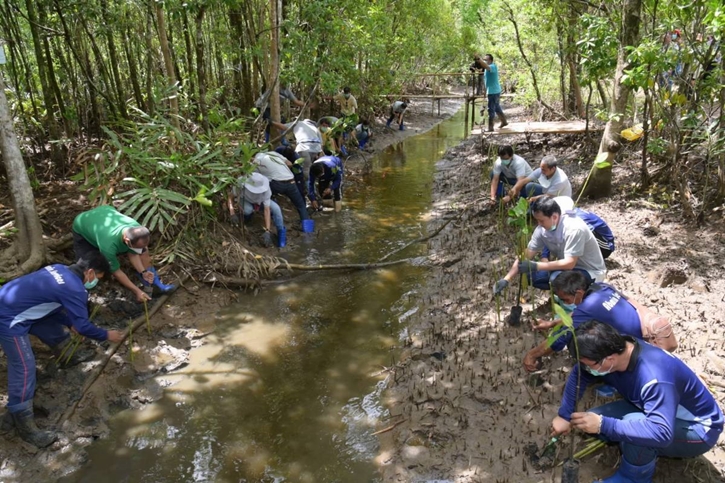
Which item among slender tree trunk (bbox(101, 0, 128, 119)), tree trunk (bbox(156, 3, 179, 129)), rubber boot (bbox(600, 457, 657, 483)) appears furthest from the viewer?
slender tree trunk (bbox(101, 0, 128, 119))

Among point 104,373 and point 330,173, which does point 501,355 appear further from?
point 330,173

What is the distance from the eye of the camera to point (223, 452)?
3803mm

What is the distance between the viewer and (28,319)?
374 centimetres

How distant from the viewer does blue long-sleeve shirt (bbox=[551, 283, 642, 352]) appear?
3.36 metres

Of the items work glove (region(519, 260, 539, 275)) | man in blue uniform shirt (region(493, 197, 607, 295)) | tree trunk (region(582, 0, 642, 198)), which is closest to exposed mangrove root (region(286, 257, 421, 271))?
man in blue uniform shirt (region(493, 197, 607, 295))

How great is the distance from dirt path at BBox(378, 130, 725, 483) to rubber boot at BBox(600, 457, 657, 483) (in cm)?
22

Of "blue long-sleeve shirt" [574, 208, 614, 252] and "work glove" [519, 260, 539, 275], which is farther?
"blue long-sleeve shirt" [574, 208, 614, 252]

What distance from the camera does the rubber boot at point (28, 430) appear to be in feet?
12.2

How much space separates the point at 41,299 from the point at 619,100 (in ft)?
23.6

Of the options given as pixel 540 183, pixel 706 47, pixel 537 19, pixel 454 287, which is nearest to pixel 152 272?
pixel 454 287

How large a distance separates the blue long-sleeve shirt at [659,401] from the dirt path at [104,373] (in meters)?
3.69

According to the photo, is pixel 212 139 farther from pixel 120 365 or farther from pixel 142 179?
pixel 120 365

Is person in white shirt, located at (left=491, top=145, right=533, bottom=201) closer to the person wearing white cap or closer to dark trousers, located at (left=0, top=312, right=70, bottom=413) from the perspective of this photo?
the person wearing white cap

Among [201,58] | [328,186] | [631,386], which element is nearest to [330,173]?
[328,186]
